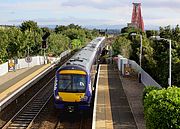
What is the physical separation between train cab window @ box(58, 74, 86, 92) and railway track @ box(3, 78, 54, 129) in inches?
99.5

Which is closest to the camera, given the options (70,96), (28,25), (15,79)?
(70,96)

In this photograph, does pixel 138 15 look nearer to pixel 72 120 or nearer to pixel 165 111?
pixel 72 120

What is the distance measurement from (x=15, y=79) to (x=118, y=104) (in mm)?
14013

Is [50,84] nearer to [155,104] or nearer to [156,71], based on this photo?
[156,71]

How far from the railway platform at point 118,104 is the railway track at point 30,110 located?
3580 mm

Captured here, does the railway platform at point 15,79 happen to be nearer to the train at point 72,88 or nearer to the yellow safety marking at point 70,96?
the train at point 72,88

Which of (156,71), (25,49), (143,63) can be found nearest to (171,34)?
(156,71)

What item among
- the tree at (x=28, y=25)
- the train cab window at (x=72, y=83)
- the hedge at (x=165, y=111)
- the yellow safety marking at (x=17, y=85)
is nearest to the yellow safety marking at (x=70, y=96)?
the train cab window at (x=72, y=83)

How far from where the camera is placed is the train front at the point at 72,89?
72.4ft

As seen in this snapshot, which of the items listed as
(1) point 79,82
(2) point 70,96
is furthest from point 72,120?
(1) point 79,82

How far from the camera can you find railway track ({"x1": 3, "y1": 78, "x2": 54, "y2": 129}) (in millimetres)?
21583

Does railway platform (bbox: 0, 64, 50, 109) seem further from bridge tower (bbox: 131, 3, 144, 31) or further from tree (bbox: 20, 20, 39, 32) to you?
tree (bbox: 20, 20, 39, 32)

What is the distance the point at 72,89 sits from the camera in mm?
22156

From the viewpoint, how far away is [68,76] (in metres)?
22.4
